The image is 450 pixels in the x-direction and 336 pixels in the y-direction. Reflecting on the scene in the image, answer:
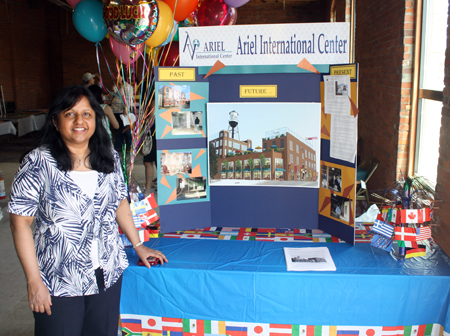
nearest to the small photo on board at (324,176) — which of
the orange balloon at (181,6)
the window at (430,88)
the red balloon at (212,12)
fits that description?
the window at (430,88)

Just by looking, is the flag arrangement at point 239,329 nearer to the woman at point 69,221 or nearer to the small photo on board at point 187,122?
the woman at point 69,221

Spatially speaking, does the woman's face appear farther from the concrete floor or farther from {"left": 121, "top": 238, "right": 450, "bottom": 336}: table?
{"left": 121, "top": 238, "right": 450, "bottom": 336}: table

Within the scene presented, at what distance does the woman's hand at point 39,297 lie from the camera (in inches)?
54.7

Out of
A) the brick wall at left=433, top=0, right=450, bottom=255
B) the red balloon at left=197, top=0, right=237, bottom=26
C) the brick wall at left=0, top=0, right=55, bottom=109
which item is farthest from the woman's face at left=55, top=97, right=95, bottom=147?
the brick wall at left=0, top=0, right=55, bottom=109

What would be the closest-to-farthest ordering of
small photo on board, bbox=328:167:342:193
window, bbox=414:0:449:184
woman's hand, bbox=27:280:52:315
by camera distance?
woman's hand, bbox=27:280:52:315 → small photo on board, bbox=328:167:342:193 → window, bbox=414:0:449:184

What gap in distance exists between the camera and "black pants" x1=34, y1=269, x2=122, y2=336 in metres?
1.44

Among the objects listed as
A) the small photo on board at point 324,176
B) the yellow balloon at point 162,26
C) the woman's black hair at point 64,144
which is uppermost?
the yellow balloon at point 162,26

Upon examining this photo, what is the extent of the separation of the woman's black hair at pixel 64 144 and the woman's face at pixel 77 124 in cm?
2

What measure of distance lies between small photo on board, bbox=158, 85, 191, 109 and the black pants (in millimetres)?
993

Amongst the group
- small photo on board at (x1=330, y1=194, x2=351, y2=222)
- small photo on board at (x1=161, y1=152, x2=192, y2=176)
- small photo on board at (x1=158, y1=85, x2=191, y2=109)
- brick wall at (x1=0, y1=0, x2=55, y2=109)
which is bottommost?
small photo on board at (x1=330, y1=194, x2=351, y2=222)

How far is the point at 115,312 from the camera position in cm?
164

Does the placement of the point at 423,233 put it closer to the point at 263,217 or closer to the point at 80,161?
the point at 263,217

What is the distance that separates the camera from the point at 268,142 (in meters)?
2.13

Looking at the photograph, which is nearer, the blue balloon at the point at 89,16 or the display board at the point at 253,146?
the display board at the point at 253,146
